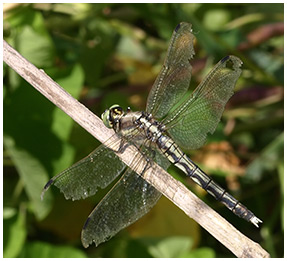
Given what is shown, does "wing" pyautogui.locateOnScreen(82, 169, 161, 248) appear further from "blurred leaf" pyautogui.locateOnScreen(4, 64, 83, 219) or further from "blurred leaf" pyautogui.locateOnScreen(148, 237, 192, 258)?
"blurred leaf" pyautogui.locateOnScreen(148, 237, 192, 258)

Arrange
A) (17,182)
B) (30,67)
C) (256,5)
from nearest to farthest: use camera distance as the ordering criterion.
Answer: (30,67) → (17,182) → (256,5)

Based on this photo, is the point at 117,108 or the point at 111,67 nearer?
the point at 117,108

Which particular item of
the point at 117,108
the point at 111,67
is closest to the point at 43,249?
the point at 117,108

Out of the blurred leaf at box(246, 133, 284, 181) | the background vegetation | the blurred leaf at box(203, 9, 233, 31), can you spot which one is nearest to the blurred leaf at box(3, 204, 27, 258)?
the background vegetation

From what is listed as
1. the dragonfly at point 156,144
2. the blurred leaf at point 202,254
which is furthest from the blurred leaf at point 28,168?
the blurred leaf at point 202,254

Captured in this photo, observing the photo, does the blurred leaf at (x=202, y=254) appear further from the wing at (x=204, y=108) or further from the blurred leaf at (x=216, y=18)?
the blurred leaf at (x=216, y=18)

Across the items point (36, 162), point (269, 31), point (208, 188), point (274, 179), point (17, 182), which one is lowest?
point (17, 182)

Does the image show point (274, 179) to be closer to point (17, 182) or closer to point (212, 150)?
point (212, 150)

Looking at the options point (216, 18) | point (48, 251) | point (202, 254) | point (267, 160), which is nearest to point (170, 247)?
point (202, 254)
